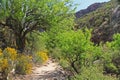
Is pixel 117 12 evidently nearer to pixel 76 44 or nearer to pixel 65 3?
pixel 65 3

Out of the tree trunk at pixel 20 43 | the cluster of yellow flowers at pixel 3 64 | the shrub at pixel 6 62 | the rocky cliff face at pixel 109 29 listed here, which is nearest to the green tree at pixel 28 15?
the tree trunk at pixel 20 43

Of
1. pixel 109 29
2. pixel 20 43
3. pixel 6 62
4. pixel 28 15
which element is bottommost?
pixel 109 29

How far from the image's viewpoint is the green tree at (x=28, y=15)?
2944 centimetres

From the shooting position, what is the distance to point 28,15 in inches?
1194

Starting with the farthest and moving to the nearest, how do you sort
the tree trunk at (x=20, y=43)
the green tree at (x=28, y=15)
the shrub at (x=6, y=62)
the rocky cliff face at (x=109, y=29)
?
the rocky cliff face at (x=109, y=29) → the tree trunk at (x=20, y=43) → the green tree at (x=28, y=15) → the shrub at (x=6, y=62)

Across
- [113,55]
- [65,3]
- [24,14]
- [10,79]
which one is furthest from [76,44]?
[65,3]

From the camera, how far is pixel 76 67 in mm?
20156

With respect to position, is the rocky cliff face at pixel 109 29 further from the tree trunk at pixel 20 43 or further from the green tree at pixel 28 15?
the tree trunk at pixel 20 43

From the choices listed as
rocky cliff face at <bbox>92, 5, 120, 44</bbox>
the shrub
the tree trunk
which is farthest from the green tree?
rocky cliff face at <bbox>92, 5, 120, 44</bbox>

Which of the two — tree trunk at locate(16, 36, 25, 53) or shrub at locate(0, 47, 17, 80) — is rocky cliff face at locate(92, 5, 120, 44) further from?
shrub at locate(0, 47, 17, 80)

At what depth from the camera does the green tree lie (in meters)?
29.4

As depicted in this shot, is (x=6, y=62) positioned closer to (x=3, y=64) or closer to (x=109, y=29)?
(x=3, y=64)

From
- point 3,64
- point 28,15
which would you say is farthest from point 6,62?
point 28,15

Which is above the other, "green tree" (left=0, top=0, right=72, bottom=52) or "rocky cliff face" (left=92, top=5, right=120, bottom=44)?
"green tree" (left=0, top=0, right=72, bottom=52)
